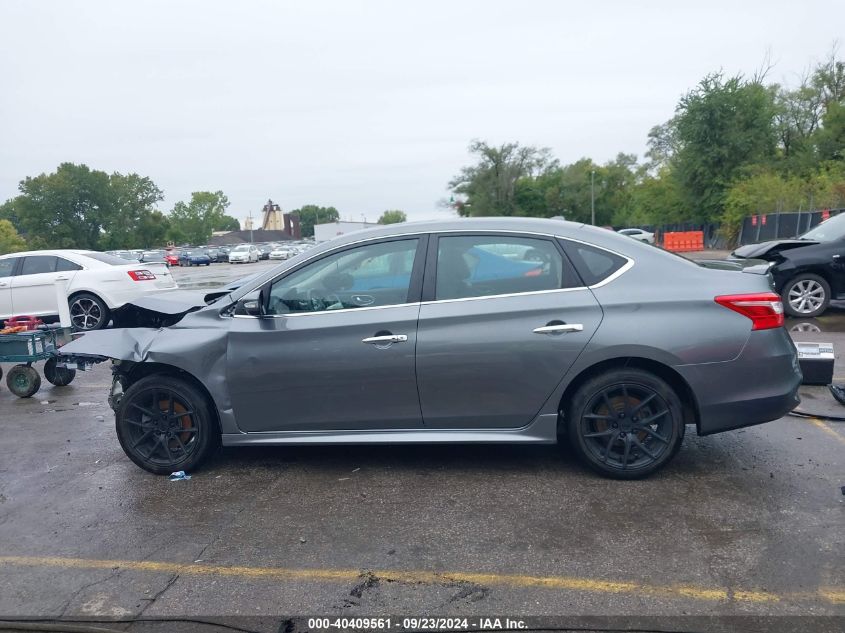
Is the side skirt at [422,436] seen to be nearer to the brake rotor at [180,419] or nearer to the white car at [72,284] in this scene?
the brake rotor at [180,419]

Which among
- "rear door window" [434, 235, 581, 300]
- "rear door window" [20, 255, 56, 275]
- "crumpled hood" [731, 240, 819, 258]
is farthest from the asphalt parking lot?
"rear door window" [20, 255, 56, 275]

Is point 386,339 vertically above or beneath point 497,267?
beneath

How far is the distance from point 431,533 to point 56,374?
6.26 metres

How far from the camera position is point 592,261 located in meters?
4.55

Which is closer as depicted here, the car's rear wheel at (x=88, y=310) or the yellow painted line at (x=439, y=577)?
the yellow painted line at (x=439, y=577)

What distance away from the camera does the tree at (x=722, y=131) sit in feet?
137

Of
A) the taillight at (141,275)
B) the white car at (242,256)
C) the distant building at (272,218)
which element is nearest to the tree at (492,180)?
the white car at (242,256)

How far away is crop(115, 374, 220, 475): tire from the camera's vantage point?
4.83 m

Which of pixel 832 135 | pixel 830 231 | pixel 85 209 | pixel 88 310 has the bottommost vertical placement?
pixel 88 310

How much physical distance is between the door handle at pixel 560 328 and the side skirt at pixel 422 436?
545 mm

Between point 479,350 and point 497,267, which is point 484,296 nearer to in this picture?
point 497,267

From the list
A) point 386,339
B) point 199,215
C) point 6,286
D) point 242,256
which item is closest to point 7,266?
point 6,286

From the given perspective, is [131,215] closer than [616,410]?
No

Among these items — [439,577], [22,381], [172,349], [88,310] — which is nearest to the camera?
[439,577]
